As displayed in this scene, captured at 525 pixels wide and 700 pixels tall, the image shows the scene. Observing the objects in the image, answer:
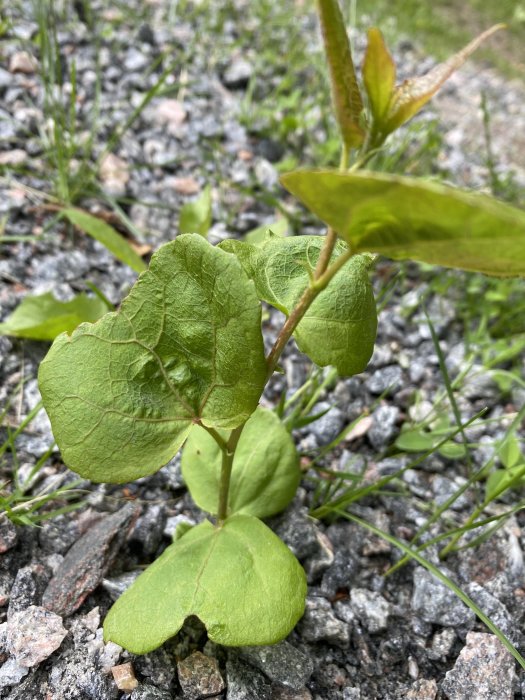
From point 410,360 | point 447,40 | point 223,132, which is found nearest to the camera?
point 410,360

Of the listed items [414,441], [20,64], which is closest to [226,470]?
[414,441]

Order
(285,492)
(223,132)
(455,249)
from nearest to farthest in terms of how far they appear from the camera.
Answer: (455,249) < (285,492) < (223,132)

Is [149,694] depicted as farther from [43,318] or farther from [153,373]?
[43,318]

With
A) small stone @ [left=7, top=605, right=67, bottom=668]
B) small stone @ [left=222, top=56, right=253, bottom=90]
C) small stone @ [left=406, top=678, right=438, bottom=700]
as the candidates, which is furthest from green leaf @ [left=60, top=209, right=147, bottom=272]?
small stone @ [left=222, top=56, right=253, bottom=90]

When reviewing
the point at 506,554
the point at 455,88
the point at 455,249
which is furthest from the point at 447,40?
the point at 455,249

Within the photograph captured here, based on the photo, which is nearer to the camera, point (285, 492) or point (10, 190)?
point (285, 492)

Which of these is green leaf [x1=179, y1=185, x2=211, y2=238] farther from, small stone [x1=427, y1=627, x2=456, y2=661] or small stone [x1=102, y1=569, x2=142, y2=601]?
small stone [x1=427, y1=627, x2=456, y2=661]

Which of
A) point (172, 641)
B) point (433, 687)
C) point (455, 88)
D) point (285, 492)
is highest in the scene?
point (455, 88)

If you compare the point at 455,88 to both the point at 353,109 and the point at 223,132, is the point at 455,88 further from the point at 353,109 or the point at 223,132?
the point at 353,109
